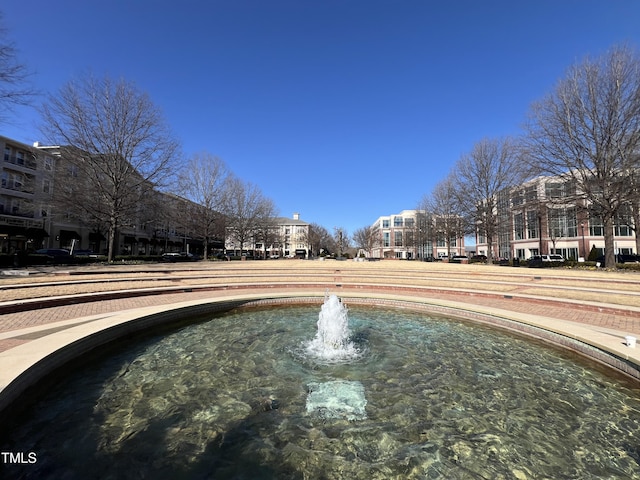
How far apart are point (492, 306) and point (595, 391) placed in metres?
6.24

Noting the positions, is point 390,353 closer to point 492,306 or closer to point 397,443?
point 397,443

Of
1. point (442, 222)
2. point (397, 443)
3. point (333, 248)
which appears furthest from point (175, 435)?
point (333, 248)

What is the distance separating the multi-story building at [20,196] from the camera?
1425 inches

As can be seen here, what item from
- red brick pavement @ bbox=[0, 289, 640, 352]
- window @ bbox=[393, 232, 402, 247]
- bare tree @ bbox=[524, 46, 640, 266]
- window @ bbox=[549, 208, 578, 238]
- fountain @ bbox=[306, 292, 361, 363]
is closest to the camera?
fountain @ bbox=[306, 292, 361, 363]

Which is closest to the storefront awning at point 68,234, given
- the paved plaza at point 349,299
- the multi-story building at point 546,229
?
the paved plaza at point 349,299

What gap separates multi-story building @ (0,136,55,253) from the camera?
3619 cm

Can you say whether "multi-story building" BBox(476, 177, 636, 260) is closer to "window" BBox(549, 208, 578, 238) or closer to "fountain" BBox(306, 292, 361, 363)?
"window" BBox(549, 208, 578, 238)

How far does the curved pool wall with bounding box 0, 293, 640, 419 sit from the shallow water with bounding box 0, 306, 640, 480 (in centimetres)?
39

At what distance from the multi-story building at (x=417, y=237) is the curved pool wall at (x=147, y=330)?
107ft

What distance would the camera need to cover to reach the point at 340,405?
4.36 metres

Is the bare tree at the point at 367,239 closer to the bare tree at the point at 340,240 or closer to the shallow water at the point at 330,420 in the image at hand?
the bare tree at the point at 340,240

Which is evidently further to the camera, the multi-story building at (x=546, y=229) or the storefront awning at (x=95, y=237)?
the storefront awning at (x=95, y=237)

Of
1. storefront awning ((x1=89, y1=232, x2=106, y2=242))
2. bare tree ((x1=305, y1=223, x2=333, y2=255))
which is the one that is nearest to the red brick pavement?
storefront awning ((x1=89, y1=232, x2=106, y2=242))

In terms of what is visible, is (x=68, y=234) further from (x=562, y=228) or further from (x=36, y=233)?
(x=562, y=228)
